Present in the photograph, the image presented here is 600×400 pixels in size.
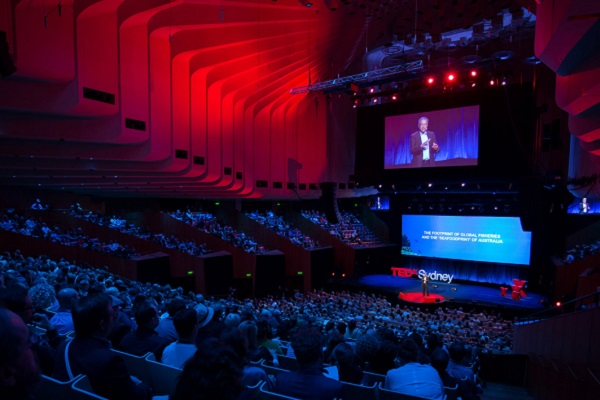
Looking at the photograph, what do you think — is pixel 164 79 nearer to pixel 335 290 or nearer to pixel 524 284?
pixel 335 290

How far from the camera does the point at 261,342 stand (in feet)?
13.4

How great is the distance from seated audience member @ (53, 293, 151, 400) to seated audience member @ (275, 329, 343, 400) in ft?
2.73

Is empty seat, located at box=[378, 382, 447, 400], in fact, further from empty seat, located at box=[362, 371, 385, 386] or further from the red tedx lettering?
the red tedx lettering

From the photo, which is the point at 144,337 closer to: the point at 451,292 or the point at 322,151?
the point at 451,292

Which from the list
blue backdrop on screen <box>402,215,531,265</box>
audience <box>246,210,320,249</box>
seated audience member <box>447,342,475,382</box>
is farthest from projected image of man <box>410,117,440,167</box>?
seated audience member <box>447,342,475,382</box>

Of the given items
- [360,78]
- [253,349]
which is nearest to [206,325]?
[253,349]

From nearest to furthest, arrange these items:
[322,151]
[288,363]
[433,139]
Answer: [288,363]
[433,139]
[322,151]

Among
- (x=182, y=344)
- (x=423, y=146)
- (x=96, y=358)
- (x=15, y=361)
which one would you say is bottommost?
(x=182, y=344)

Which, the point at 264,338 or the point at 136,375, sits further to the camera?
the point at 264,338

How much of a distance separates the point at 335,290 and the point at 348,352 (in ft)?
56.5

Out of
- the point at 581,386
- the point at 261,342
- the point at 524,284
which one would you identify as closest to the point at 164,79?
the point at 261,342

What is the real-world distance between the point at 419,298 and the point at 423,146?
23.1 ft

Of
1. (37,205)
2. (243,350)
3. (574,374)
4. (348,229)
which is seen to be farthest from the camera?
(348,229)

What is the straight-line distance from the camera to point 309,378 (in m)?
2.47
